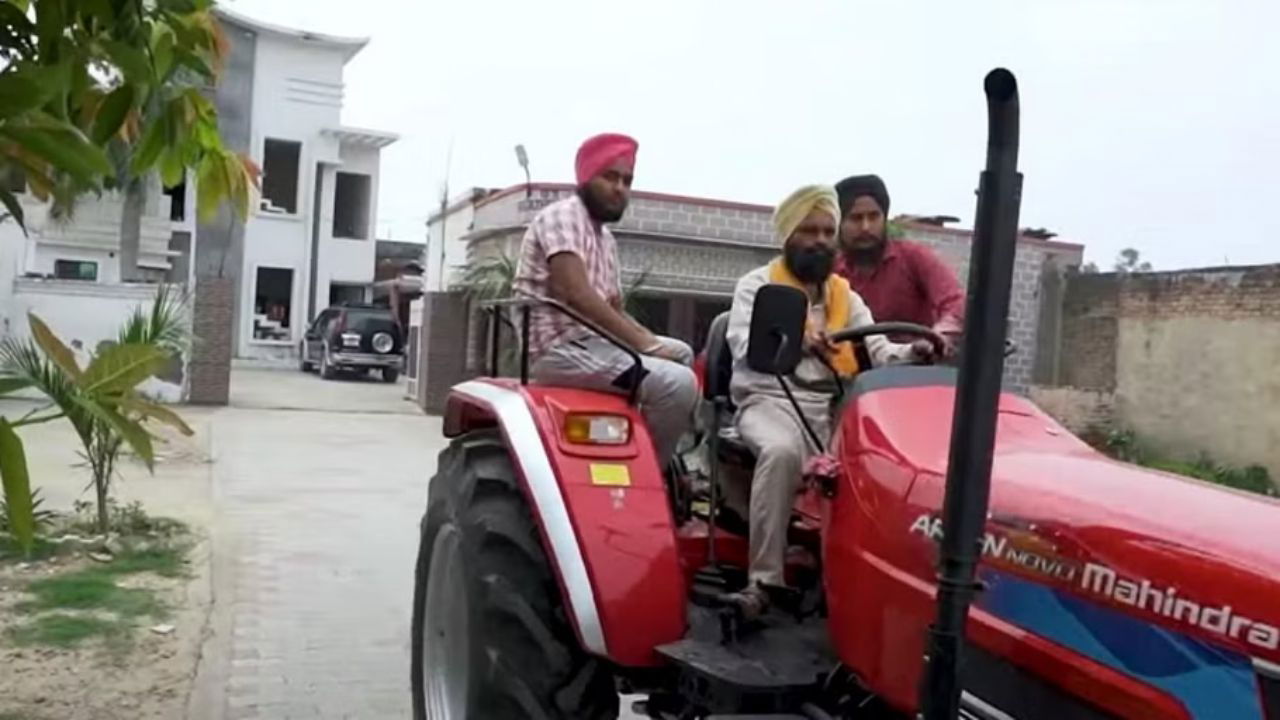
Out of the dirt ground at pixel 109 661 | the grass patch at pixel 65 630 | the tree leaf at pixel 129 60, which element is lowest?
the dirt ground at pixel 109 661

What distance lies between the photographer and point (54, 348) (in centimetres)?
307

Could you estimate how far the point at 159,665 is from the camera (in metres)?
6.36

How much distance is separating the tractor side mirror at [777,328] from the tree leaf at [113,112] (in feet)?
4.57

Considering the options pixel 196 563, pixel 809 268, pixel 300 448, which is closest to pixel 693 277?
pixel 300 448

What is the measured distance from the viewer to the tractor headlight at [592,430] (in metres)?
3.95

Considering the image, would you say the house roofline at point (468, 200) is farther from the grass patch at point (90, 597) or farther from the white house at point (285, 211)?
the grass patch at point (90, 597)

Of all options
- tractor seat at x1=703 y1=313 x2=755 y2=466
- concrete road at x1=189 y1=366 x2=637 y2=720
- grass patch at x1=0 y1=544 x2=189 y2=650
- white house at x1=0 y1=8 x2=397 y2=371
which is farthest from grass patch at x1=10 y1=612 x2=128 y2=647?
white house at x1=0 y1=8 x2=397 y2=371

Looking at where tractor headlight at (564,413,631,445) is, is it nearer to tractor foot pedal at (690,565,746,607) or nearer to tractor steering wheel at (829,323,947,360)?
tractor foot pedal at (690,565,746,607)

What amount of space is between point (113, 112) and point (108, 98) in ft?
Answer: 0.14

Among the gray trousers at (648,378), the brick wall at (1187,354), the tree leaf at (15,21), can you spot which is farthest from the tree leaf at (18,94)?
the brick wall at (1187,354)

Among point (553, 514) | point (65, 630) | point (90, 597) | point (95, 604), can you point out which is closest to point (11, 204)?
point (553, 514)

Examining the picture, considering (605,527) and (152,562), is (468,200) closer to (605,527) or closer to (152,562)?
(152,562)

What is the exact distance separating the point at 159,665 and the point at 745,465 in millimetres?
3509

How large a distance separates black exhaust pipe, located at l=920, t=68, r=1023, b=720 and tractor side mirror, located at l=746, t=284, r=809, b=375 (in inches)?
44.0
